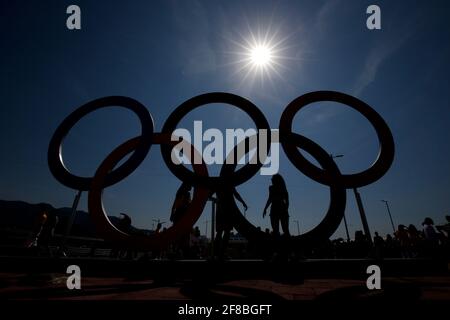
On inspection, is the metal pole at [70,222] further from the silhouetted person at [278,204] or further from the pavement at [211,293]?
the silhouetted person at [278,204]

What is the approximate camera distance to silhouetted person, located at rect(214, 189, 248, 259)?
653 cm

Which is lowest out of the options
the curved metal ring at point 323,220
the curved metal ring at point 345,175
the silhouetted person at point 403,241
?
the silhouetted person at point 403,241

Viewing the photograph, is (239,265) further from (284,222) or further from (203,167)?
(203,167)

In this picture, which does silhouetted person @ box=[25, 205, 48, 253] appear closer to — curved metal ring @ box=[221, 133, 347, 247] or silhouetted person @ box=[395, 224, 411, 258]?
curved metal ring @ box=[221, 133, 347, 247]

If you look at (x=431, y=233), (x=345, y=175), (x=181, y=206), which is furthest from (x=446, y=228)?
(x=181, y=206)

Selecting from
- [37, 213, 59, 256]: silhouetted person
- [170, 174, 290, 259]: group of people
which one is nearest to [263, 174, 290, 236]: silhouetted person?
[170, 174, 290, 259]: group of people

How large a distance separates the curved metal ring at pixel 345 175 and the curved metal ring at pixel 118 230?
2.94 m

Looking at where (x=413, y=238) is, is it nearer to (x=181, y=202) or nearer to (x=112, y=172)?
(x=181, y=202)

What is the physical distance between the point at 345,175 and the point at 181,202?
525 cm

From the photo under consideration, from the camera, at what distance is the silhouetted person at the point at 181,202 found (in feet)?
23.6

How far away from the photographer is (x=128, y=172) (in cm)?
850

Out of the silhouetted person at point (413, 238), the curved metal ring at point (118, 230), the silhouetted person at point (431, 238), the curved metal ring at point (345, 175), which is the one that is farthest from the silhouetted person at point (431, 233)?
the curved metal ring at point (118, 230)

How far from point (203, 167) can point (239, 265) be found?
3.33 metres

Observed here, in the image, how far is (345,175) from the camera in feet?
25.6
